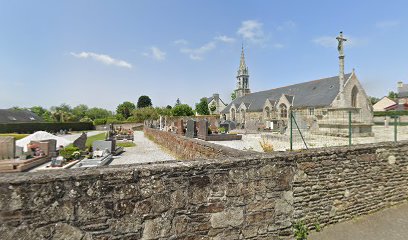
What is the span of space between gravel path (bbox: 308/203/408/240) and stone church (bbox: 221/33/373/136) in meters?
10.1

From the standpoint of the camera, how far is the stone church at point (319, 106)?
15367 millimetres

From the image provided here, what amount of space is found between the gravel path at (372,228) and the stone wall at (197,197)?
0.16 meters

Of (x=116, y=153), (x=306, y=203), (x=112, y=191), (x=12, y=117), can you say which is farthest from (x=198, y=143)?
(x=12, y=117)

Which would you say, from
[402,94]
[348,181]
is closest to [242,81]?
[402,94]

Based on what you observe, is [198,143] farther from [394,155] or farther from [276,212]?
[394,155]

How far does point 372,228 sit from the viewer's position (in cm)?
417

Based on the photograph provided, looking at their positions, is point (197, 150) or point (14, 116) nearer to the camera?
point (197, 150)

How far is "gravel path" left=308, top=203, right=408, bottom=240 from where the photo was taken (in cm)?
386

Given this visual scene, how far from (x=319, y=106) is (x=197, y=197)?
1366 inches

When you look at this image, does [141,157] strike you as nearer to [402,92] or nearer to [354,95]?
[354,95]

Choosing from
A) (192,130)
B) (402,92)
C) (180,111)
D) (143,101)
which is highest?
(143,101)

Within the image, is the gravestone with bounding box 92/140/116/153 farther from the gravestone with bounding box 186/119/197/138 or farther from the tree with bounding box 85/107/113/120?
the tree with bounding box 85/107/113/120

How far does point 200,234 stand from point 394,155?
16.2ft

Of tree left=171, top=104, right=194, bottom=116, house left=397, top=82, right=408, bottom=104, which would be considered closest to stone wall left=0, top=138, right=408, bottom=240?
tree left=171, top=104, right=194, bottom=116
